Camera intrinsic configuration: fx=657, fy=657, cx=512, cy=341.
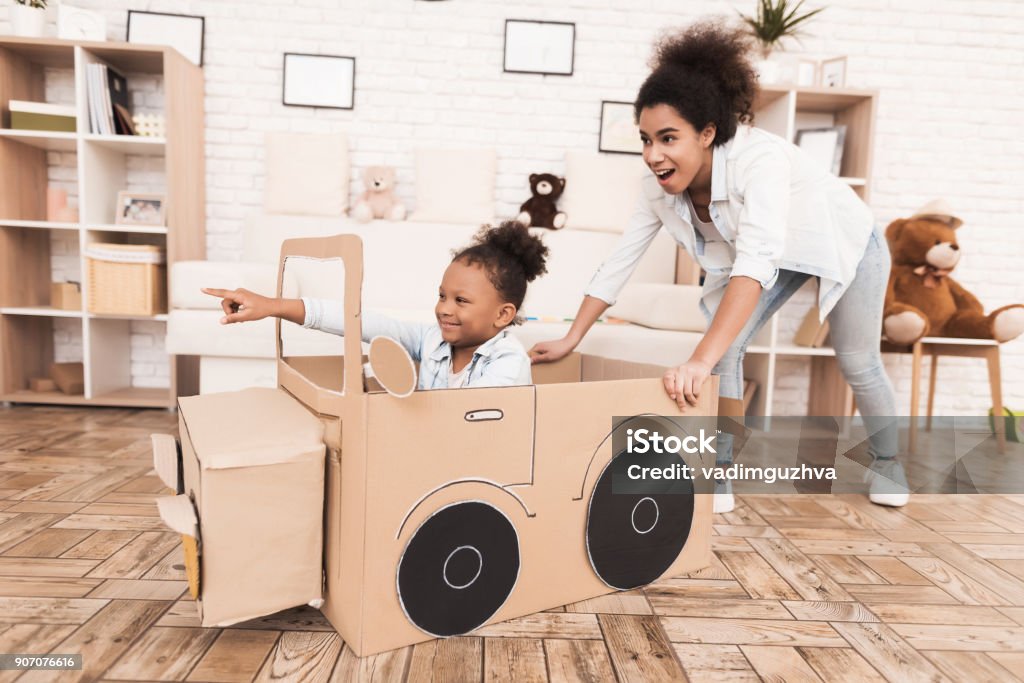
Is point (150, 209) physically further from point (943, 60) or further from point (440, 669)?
point (943, 60)

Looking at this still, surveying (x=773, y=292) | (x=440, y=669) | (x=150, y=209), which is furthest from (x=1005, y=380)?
(x=150, y=209)

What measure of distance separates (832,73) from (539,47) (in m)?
1.18

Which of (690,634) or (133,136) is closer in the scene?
(690,634)

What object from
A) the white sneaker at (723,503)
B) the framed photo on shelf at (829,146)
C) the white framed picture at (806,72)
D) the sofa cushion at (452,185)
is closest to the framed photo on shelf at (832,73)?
the white framed picture at (806,72)

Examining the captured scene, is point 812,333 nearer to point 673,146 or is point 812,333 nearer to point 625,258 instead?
point 625,258

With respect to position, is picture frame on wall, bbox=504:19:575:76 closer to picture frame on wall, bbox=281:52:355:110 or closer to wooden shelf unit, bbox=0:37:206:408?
picture frame on wall, bbox=281:52:355:110

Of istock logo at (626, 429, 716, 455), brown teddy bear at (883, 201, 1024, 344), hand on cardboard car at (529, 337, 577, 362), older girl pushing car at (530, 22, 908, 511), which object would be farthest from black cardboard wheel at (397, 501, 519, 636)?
brown teddy bear at (883, 201, 1024, 344)

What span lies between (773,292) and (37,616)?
1457 mm

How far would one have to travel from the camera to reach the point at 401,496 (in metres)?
0.83

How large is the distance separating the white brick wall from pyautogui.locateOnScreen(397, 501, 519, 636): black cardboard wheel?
2.08 m

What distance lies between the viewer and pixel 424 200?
2693 millimetres

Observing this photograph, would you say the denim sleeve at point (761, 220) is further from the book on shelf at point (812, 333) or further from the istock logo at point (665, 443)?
the book on shelf at point (812, 333)

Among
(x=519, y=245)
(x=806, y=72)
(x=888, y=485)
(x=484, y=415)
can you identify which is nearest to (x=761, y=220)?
(x=519, y=245)

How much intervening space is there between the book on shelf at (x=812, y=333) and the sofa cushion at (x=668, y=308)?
0.65 metres
